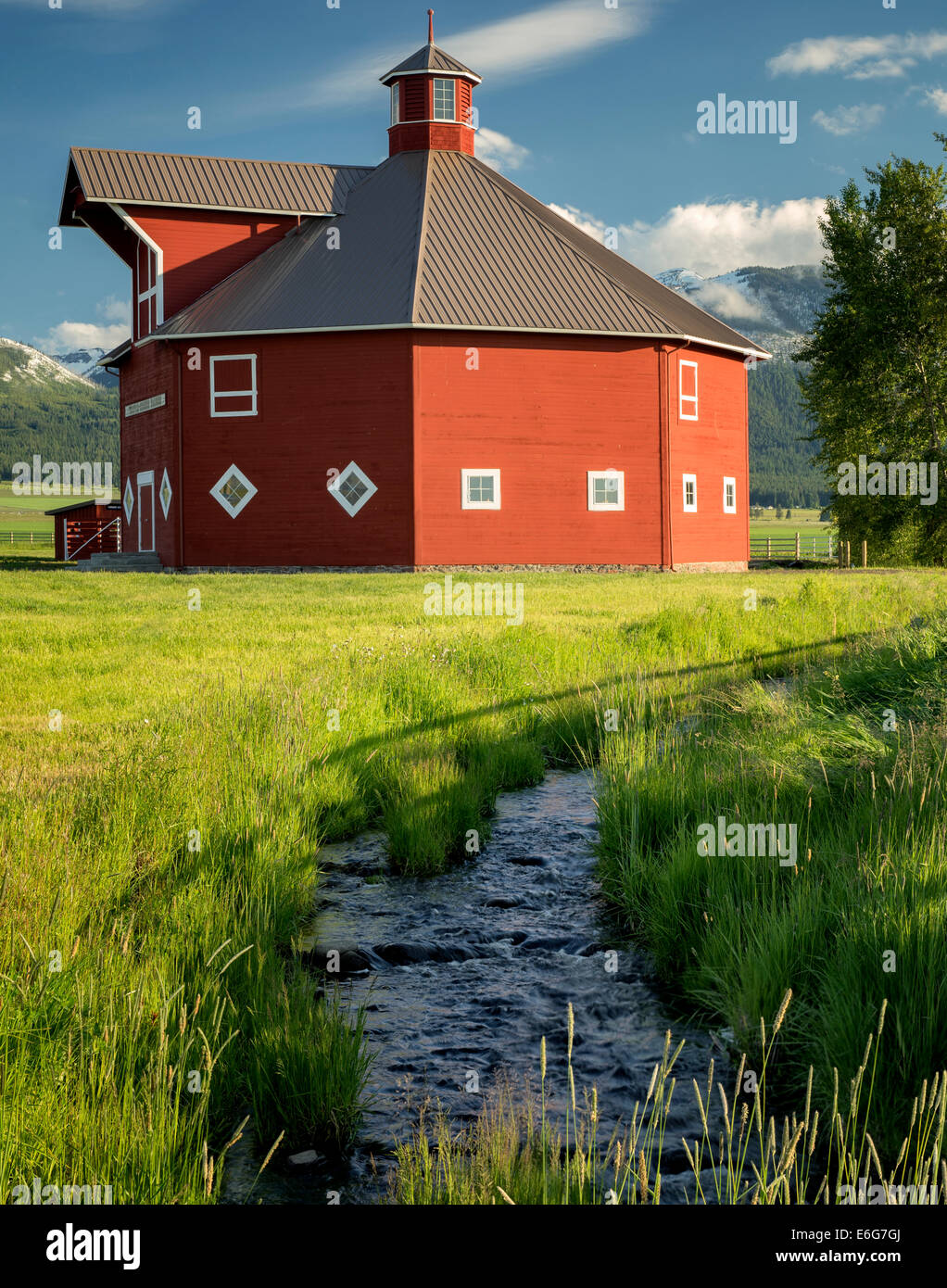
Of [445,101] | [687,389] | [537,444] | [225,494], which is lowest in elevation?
[225,494]

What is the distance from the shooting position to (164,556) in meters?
28.0

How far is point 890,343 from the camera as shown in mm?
36906

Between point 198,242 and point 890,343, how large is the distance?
22.9 metres

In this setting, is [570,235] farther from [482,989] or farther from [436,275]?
[482,989]

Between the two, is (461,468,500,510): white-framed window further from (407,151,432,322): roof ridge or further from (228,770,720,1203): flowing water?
(228,770,720,1203): flowing water

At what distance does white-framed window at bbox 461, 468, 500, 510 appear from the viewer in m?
25.8

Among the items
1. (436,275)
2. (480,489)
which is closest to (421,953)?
(480,489)

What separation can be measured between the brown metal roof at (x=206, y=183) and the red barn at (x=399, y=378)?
7 centimetres

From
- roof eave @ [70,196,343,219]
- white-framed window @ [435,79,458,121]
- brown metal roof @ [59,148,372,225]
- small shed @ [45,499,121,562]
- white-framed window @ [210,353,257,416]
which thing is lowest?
small shed @ [45,499,121,562]

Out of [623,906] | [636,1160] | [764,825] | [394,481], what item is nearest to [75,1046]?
Answer: [636,1160]

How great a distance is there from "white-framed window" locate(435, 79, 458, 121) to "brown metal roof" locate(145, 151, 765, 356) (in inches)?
48.6

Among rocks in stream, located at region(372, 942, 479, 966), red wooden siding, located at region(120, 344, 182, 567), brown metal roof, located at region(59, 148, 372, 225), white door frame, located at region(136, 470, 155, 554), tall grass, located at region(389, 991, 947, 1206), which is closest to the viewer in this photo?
tall grass, located at region(389, 991, 947, 1206)

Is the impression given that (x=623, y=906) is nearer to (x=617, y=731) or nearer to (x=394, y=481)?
(x=617, y=731)

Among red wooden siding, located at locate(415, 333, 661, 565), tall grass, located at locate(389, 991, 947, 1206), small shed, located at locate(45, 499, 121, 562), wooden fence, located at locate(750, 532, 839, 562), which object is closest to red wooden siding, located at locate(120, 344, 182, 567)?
red wooden siding, located at locate(415, 333, 661, 565)
